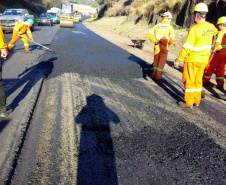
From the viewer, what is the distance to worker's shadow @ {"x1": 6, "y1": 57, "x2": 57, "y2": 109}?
162 inches

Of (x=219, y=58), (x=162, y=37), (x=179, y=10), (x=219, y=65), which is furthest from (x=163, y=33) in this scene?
(x=179, y=10)

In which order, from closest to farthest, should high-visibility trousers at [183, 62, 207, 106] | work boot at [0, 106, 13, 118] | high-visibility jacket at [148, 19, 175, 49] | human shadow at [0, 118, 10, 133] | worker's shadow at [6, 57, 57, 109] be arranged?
human shadow at [0, 118, 10, 133]
work boot at [0, 106, 13, 118]
high-visibility trousers at [183, 62, 207, 106]
worker's shadow at [6, 57, 57, 109]
high-visibility jacket at [148, 19, 175, 49]

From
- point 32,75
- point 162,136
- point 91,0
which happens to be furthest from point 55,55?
point 91,0

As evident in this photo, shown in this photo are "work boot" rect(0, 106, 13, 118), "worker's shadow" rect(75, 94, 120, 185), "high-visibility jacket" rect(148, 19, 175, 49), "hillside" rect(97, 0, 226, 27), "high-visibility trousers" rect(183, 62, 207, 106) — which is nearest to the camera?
"worker's shadow" rect(75, 94, 120, 185)

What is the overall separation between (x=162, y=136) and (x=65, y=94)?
248cm

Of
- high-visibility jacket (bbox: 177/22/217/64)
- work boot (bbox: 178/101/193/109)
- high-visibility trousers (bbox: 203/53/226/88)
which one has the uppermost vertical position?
high-visibility jacket (bbox: 177/22/217/64)

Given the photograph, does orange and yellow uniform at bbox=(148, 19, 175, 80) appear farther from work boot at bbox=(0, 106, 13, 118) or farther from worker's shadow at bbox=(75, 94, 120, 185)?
work boot at bbox=(0, 106, 13, 118)

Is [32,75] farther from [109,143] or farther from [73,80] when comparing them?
[109,143]

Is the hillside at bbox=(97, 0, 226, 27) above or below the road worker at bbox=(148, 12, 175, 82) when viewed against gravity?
above

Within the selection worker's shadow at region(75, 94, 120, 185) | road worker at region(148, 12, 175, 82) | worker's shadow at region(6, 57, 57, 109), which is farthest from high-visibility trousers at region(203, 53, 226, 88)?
worker's shadow at region(6, 57, 57, 109)

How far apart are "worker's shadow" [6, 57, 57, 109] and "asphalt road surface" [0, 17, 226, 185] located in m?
0.41

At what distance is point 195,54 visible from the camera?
3770 mm

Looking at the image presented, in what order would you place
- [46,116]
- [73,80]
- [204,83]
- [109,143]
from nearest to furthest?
[109,143]
[46,116]
[73,80]
[204,83]

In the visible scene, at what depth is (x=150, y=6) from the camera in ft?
73.2
